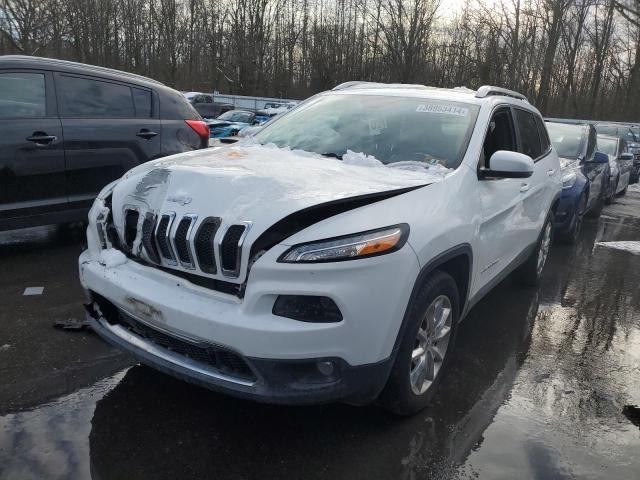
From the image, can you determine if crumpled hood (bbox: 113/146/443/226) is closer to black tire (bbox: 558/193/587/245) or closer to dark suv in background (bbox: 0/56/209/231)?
→ dark suv in background (bbox: 0/56/209/231)

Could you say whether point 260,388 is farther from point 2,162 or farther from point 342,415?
point 2,162

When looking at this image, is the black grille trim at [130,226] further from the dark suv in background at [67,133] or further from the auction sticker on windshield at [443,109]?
the dark suv in background at [67,133]

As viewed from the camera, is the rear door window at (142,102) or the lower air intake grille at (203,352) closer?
the lower air intake grille at (203,352)

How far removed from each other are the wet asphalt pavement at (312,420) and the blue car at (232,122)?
1489 cm

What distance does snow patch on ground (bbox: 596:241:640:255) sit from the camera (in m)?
7.87

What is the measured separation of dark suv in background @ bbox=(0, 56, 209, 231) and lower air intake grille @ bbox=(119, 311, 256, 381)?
2.94 m

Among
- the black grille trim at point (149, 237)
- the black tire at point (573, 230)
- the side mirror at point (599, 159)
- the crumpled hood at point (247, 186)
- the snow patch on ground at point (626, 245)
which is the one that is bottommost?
the snow patch on ground at point (626, 245)

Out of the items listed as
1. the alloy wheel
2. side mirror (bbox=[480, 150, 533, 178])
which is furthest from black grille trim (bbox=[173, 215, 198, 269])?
side mirror (bbox=[480, 150, 533, 178])

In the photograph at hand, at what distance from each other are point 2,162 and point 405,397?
410 centimetres

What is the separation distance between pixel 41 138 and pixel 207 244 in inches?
134

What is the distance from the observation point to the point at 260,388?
2.41 metres

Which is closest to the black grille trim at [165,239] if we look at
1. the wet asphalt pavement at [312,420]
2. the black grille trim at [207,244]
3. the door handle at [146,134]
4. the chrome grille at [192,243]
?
the chrome grille at [192,243]

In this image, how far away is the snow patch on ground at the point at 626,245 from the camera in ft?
25.8

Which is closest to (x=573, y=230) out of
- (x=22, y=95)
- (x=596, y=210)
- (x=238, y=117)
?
(x=596, y=210)
